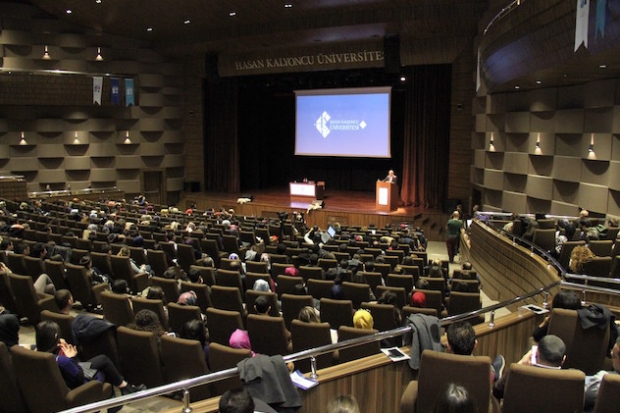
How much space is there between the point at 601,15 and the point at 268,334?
5.40m

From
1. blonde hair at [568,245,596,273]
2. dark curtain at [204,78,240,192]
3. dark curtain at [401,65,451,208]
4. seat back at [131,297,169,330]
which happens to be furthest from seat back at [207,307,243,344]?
dark curtain at [204,78,240,192]

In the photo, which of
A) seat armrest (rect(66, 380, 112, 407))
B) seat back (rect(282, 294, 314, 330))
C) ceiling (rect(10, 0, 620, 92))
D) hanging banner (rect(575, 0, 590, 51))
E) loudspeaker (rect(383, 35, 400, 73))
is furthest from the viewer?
loudspeaker (rect(383, 35, 400, 73))

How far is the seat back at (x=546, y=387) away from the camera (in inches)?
120

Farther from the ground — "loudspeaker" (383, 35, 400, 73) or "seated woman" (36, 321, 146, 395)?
"loudspeaker" (383, 35, 400, 73)

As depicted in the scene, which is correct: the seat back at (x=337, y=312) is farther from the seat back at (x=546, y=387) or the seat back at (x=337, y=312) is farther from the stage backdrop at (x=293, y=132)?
the stage backdrop at (x=293, y=132)

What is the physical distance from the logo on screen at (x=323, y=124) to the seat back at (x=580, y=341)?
1723 centimetres

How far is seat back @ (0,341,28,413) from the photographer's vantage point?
12.6 feet

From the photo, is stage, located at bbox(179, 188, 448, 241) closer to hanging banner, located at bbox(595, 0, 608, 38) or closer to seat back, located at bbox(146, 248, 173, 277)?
seat back, located at bbox(146, 248, 173, 277)

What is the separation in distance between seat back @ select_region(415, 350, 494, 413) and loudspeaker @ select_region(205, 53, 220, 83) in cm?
1927

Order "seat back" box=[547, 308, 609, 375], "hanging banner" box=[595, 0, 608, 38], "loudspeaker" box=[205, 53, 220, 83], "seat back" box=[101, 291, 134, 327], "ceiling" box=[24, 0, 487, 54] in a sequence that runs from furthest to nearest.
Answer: "loudspeaker" box=[205, 53, 220, 83], "ceiling" box=[24, 0, 487, 54], "hanging banner" box=[595, 0, 608, 38], "seat back" box=[101, 291, 134, 327], "seat back" box=[547, 308, 609, 375]

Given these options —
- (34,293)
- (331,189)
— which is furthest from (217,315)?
(331,189)

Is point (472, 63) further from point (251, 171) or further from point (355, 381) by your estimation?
point (355, 381)

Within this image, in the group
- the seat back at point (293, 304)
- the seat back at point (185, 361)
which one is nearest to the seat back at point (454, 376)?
the seat back at point (185, 361)

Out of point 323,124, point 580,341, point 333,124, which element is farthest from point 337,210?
point 580,341
